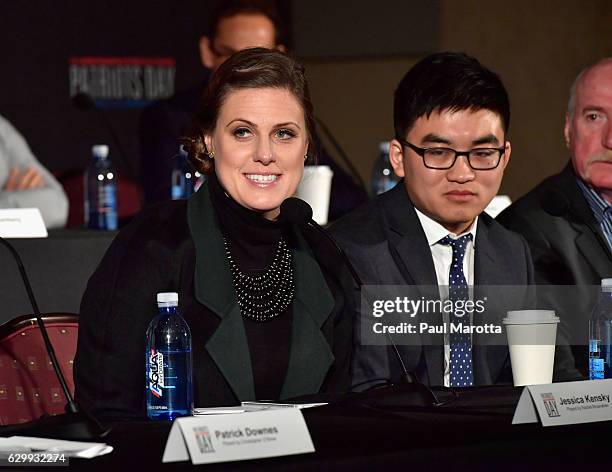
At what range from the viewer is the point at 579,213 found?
2811mm

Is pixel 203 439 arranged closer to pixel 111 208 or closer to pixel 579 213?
pixel 579 213

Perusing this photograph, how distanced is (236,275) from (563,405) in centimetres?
68

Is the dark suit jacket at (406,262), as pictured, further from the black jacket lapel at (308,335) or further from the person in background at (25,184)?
the person in background at (25,184)

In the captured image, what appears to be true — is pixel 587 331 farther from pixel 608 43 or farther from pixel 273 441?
pixel 608 43

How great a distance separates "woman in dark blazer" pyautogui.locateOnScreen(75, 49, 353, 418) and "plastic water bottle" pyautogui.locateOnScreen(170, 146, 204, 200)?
1.62 metres

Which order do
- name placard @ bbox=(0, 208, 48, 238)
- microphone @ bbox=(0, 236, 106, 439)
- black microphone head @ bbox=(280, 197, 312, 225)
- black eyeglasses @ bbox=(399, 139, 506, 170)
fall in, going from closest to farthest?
microphone @ bbox=(0, 236, 106, 439) → black microphone head @ bbox=(280, 197, 312, 225) → black eyeglasses @ bbox=(399, 139, 506, 170) → name placard @ bbox=(0, 208, 48, 238)

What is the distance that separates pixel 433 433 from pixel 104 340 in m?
0.65

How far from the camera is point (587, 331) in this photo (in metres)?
2.67

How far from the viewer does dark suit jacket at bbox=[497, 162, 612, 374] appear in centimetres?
267

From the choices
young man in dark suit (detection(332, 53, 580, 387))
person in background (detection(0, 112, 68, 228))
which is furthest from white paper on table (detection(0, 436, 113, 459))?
person in background (detection(0, 112, 68, 228))

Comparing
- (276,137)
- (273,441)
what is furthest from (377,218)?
(273,441)

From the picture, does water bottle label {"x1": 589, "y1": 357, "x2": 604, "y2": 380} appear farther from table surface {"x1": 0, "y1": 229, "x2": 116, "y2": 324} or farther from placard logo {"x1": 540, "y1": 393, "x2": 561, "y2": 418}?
table surface {"x1": 0, "y1": 229, "x2": 116, "y2": 324}

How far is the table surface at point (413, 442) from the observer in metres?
1.48

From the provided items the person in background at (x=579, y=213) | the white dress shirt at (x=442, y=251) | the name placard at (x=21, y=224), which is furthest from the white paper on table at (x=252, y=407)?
the name placard at (x=21, y=224)
